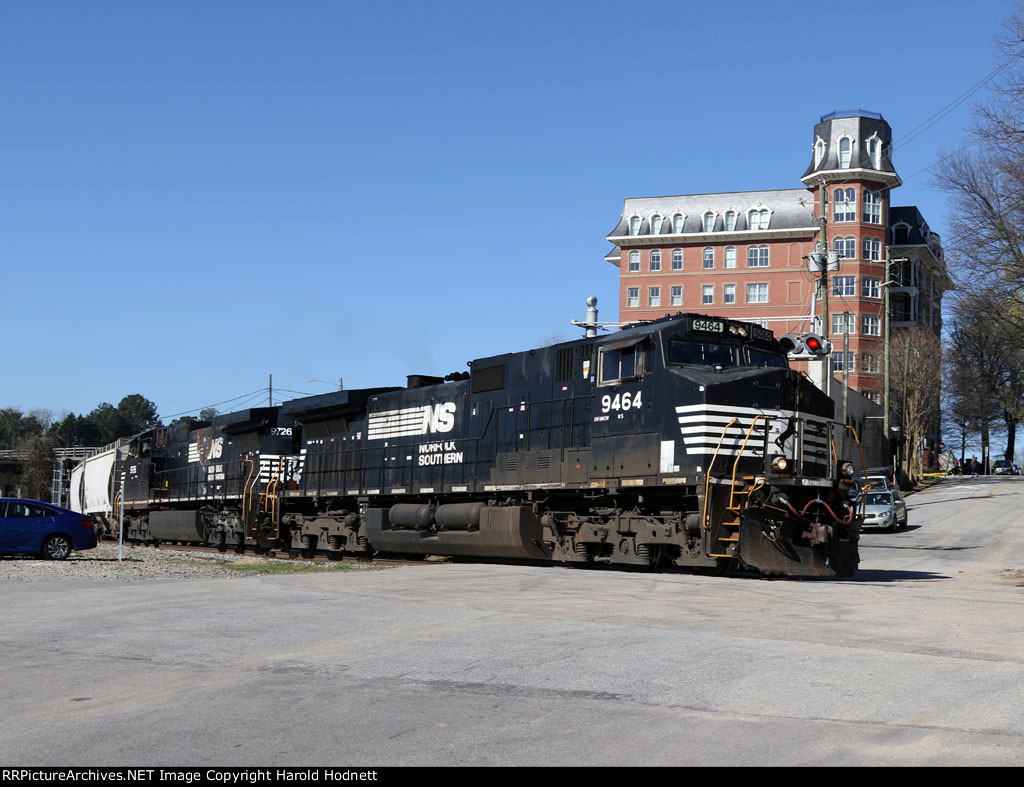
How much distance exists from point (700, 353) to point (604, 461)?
243cm

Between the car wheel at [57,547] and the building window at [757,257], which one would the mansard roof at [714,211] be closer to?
the building window at [757,257]

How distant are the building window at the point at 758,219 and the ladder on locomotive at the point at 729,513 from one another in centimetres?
7571

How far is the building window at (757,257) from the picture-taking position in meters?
88.3

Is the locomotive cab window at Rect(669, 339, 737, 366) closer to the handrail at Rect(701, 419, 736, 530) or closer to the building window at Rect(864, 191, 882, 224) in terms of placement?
the handrail at Rect(701, 419, 736, 530)

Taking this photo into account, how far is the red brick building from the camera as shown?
82375 mm

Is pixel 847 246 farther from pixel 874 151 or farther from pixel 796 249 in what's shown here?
pixel 874 151

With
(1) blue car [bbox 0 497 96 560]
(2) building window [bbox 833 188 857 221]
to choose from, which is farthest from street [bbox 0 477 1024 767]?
(2) building window [bbox 833 188 857 221]

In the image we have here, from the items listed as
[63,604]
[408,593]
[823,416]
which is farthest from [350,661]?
[823,416]

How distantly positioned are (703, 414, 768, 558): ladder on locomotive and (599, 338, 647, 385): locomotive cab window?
2.00 metres

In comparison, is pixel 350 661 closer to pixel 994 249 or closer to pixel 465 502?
pixel 465 502

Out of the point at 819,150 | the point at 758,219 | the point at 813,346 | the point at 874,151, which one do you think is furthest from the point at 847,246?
the point at 813,346

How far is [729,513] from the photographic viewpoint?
622 inches
